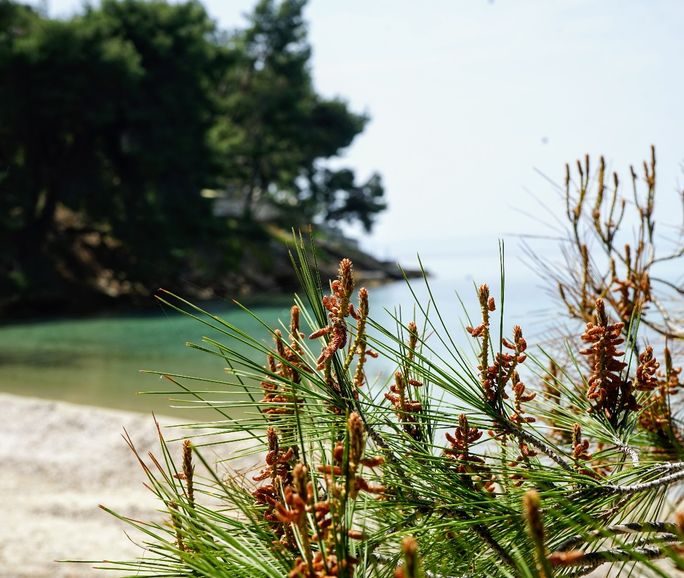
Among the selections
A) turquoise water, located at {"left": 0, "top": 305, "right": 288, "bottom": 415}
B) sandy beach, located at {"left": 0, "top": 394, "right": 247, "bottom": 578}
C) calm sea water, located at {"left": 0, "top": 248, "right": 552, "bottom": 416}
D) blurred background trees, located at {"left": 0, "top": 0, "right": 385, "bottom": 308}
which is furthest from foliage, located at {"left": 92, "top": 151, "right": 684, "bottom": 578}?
blurred background trees, located at {"left": 0, "top": 0, "right": 385, "bottom": 308}

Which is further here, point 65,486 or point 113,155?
point 113,155

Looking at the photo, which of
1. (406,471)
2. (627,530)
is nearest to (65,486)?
(406,471)

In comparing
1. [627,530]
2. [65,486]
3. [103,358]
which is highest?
[627,530]

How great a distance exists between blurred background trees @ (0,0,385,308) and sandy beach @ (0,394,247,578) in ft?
43.6

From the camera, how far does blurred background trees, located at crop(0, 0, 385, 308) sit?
20875 millimetres

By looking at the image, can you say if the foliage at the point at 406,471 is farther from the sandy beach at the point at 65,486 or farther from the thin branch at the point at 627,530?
the sandy beach at the point at 65,486

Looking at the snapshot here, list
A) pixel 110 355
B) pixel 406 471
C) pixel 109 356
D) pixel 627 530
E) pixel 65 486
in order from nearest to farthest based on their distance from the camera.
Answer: pixel 627 530 → pixel 406 471 → pixel 65 486 → pixel 109 356 → pixel 110 355

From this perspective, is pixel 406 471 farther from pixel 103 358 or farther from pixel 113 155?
pixel 113 155

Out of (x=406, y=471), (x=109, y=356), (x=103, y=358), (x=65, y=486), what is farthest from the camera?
(x=109, y=356)

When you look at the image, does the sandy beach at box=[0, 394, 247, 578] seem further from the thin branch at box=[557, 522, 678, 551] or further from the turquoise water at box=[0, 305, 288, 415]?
the thin branch at box=[557, 522, 678, 551]

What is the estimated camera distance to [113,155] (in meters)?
23.1

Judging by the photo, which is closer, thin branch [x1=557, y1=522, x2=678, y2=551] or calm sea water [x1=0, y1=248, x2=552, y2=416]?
thin branch [x1=557, y1=522, x2=678, y2=551]

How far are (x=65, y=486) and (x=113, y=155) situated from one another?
17.8 meters

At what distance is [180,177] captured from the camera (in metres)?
23.5
